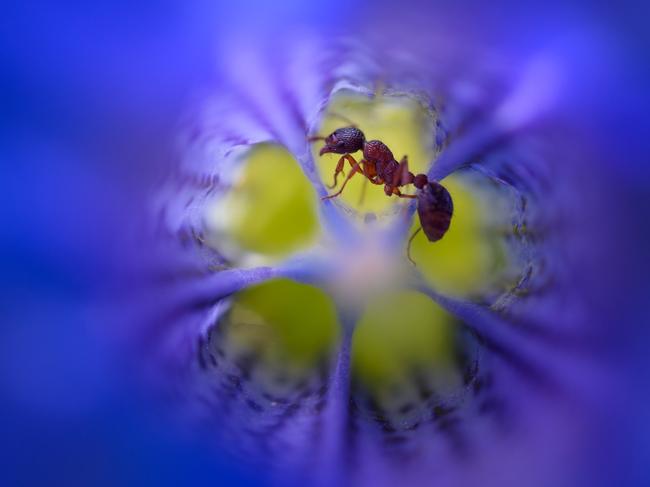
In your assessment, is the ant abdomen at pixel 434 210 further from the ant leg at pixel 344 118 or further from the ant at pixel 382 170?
the ant leg at pixel 344 118

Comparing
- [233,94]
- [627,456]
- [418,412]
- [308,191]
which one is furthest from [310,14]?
[627,456]

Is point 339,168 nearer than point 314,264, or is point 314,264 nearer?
point 314,264

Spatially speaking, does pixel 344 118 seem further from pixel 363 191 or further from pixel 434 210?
pixel 434 210

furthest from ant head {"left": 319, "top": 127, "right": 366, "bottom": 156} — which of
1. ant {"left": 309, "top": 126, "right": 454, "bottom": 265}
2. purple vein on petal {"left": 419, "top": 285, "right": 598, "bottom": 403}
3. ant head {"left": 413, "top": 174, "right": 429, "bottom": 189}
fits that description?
purple vein on petal {"left": 419, "top": 285, "right": 598, "bottom": 403}

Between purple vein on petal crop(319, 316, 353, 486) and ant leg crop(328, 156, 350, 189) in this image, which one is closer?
purple vein on petal crop(319, 316, 353, 486)

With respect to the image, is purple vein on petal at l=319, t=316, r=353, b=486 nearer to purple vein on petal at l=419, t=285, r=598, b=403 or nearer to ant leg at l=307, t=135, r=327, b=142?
purple vein on petal at l=419, t=285, r=598, b=403

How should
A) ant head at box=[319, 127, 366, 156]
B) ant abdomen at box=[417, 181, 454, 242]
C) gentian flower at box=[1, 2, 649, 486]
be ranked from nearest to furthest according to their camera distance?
gentian flower at box=[1, 2, 649, 486] < ant abdomen at box=[417, 181, 454, 242] < ant head at box=[319, 127, 366, 156]

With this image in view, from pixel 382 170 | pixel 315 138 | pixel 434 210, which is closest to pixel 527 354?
pixel 434 210
